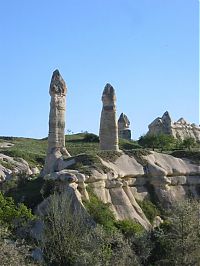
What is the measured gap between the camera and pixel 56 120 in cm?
3922

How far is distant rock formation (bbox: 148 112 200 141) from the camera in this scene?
71.8 meters

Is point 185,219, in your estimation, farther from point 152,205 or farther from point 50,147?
point 50,147

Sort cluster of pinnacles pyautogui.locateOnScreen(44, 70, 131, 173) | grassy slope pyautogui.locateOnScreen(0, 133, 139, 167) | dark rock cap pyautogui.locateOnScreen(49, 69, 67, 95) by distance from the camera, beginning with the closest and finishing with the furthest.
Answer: cluster of pinnacles pyautogui.locateOnScreen(44, 70, 131, 173) < dark rock cap pyautogui.locateOnScreen(49, 69, 67, 95) < grassy slope pyautogui.locateOnScreen(0, 133, 139, 167)

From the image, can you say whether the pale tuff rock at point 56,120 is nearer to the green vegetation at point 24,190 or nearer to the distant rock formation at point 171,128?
the green vegetation at point 24,190

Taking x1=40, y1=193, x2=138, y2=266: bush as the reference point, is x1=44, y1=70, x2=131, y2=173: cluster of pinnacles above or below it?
above

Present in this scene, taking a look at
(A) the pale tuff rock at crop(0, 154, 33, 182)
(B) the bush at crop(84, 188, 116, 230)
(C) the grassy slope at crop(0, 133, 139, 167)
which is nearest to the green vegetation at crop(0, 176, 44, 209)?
(B) the bush at crop(84, 188, 116, 230)

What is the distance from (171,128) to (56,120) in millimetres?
34792

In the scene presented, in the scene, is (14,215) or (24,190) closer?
(14,215)

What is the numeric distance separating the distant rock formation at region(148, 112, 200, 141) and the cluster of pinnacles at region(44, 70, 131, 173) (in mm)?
30634

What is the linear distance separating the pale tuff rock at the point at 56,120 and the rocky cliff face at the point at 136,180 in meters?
3.83

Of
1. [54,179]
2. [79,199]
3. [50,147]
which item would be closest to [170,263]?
[79,199]

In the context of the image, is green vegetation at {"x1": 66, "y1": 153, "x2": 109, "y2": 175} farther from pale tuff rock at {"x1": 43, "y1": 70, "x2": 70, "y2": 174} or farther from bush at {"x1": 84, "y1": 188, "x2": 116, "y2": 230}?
pale tuff rock at {"x1": 43, "y1": 70, "x2": 70, "y2": 174}

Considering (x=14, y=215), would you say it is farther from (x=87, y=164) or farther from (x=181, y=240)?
(x=181, y=240)

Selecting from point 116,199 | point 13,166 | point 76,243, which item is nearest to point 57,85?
point 116,199
